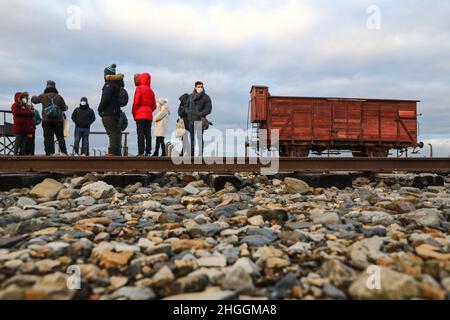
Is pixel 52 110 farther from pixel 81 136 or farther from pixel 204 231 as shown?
pixel 204 231

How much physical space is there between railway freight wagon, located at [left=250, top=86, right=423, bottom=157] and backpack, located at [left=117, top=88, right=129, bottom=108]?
8897 millimetres

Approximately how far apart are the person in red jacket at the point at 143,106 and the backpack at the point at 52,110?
185cm

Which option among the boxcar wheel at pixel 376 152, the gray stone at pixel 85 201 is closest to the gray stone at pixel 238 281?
the gray stone at pixel 85 201

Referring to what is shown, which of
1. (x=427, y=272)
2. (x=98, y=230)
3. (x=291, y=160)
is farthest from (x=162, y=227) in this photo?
(x=291, y=160)

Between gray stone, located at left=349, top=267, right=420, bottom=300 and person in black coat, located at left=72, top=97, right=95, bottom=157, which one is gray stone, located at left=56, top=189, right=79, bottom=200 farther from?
person in black coat, located at left=72, top=97, right=95, bottom=157

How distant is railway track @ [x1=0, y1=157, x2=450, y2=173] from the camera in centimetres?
534

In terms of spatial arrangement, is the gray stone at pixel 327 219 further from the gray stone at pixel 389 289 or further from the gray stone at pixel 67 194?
the gray stone at pixel 67 194

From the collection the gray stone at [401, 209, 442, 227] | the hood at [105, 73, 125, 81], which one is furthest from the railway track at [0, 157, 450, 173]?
the gray stone at [401, 209, 442, 227]

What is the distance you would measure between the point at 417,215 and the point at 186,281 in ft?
7.68

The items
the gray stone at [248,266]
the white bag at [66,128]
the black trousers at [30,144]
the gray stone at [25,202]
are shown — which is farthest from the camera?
the white bag at [66,128]

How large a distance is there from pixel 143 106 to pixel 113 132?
2.61ft

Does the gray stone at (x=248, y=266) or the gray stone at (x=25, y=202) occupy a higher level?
the gray stone at (x=25, y=202)

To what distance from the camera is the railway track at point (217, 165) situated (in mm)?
5344
